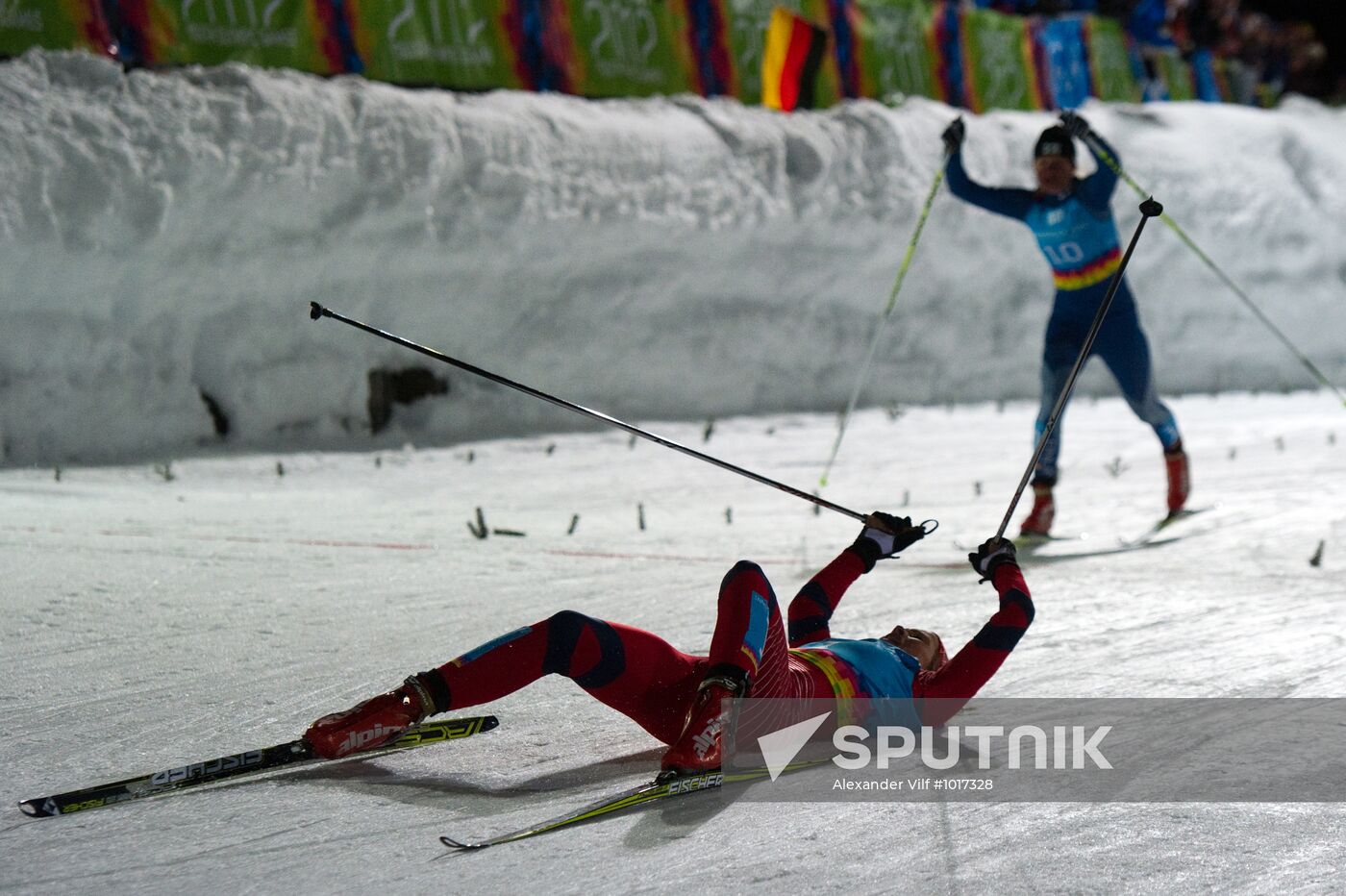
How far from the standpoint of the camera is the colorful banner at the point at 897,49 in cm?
1084

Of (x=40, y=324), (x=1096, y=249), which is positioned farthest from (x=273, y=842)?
(x=40, y=324)

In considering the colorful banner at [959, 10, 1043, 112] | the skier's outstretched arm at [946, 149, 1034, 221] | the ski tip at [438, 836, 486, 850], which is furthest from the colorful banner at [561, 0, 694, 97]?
the ski tip at [438, 836, 486, 850]

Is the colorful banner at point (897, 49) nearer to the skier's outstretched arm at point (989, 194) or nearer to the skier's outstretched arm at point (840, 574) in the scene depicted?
the skier's outstretched arm at point (989, 194)

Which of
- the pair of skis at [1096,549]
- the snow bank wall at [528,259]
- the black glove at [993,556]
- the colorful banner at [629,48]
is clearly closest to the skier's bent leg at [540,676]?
the black glove at [993,556]

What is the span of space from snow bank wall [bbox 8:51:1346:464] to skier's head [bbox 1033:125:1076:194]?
3753mm

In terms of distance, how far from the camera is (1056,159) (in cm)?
537

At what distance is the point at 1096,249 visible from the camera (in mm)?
5379

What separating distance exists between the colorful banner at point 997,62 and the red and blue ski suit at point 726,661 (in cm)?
949

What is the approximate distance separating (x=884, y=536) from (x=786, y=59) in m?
7.78

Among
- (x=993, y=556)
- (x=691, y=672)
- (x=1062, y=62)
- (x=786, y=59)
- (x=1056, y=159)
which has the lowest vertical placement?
(x=691, y=672)

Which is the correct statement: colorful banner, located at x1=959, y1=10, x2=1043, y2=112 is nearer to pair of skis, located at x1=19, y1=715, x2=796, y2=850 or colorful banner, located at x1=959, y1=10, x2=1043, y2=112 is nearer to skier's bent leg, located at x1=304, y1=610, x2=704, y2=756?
skier's bent leg, located at x1=304, y1=610, x2=704, y2=756

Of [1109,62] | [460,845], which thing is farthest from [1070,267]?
[1109,62]

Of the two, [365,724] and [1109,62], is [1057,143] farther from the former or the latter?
[1109,62]

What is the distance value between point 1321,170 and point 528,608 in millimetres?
10393
